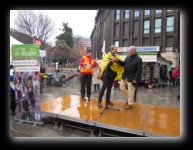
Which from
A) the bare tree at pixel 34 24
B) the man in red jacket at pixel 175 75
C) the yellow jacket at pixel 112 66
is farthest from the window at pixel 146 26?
the yellow jacket at pixel 112 66

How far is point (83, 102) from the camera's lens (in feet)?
17.8

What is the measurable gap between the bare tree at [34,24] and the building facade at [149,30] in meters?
13.3

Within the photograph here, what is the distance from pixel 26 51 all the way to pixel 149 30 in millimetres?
27776

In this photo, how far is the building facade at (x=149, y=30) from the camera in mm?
26891

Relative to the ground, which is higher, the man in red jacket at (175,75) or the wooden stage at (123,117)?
the man in red jacket at (175,75)

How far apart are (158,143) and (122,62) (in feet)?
7.45

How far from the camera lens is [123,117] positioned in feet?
13.4

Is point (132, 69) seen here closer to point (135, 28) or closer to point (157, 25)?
point (157, 25)

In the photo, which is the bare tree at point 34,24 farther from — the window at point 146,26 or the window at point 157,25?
the window at point 157,25

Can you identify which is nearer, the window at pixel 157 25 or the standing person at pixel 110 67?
the standing person at pixel 110 67

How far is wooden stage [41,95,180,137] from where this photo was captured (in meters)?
3.38
